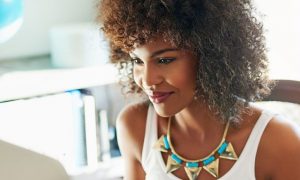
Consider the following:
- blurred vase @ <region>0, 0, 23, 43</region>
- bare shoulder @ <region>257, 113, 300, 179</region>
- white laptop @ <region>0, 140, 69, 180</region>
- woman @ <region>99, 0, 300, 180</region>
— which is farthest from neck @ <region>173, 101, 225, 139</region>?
blurred vase @ <region>0, 0, 23, 43</region>

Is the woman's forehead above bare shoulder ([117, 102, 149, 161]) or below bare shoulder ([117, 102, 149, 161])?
above

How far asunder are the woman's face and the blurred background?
446mm

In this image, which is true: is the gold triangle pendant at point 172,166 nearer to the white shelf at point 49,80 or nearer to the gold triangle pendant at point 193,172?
the gold triangle pendant at point 193,172

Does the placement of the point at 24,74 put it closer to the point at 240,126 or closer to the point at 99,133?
the point at 99,133

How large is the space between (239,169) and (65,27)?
2.39ft

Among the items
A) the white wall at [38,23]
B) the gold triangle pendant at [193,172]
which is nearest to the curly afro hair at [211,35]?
the gold triangle pendant at [193,172]

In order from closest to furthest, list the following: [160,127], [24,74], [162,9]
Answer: [162,9] < [160,127] < [24,74]

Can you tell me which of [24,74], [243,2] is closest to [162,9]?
[243,2]

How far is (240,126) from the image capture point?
100 cm

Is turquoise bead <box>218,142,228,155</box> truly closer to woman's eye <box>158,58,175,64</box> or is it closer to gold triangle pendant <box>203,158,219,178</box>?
gold triangle pendant <box>203,158,219,178</box>

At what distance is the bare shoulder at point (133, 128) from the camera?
3.68 ft

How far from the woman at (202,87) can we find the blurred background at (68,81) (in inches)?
11.0

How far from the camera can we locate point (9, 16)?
1224 millimetres

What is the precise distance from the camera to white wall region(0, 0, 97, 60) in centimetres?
152
